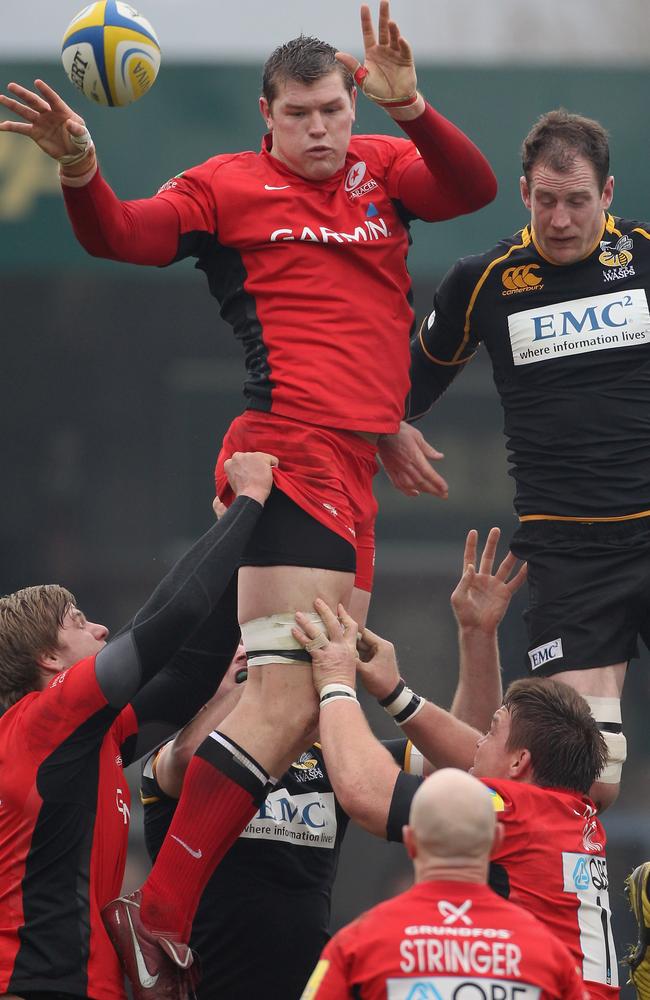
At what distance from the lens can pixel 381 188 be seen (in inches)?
169

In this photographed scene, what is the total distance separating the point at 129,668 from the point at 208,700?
2.00ft

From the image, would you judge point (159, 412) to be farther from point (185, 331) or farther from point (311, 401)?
point (311, 401)

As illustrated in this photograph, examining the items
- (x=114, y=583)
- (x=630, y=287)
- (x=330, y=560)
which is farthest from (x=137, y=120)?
(x=330, y=560)

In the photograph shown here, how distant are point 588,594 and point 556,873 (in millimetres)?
1033

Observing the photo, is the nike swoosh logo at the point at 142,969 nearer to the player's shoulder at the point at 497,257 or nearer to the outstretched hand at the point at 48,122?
the outstretched hand at the point at 48,122

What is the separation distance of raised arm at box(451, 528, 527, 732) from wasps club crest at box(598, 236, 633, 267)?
919mm

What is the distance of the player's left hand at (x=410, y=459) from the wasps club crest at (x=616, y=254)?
0.81 metres

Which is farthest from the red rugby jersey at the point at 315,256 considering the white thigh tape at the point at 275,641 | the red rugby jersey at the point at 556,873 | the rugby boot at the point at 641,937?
the rugby boot at the point at 641,937

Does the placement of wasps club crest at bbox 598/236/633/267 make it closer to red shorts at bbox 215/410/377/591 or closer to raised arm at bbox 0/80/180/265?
red shorts at bbox 215/410/377/591

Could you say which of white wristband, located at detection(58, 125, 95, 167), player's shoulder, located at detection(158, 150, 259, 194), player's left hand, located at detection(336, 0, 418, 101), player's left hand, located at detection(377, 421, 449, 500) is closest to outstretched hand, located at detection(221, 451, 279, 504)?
player's left hand, located at detection(377, 421, 449, 500)

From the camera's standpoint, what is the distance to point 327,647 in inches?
154

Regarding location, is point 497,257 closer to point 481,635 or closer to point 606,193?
point 606,193

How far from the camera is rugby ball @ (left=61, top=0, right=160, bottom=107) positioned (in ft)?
13.5

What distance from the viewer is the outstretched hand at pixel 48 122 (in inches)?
145
